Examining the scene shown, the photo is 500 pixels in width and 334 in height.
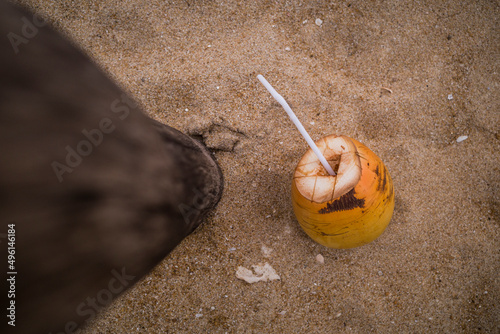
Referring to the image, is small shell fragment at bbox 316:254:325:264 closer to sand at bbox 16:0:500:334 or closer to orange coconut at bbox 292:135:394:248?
sand at bbox 16:0:500:334

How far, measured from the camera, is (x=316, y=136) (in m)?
1.71

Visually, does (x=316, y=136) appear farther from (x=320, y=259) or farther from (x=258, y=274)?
(x=258, y=274)

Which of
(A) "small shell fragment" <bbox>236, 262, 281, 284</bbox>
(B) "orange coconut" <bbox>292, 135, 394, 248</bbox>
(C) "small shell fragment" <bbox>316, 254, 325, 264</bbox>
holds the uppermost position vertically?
(B) "orange coconut" <bbox>292, 135, 394, 248</bbox>

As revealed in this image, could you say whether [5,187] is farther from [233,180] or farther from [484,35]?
[484,35]

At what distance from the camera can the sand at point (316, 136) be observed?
1.60 metres

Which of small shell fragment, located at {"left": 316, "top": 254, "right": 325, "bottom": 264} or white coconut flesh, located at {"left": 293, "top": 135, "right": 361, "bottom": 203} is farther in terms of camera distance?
small shell fragment, located at {"left": 316, "top": 254, "right": 325, "bottom": 264}

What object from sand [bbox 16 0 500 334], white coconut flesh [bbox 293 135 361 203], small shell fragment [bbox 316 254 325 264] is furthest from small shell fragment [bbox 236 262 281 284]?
white coconut flesh [bbox 293 135 361 203]

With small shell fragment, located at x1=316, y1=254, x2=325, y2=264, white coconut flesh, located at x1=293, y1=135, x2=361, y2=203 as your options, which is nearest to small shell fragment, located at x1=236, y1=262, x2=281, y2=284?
small shell fragment, located at x1=316, y1=254, x2=325, y2=264

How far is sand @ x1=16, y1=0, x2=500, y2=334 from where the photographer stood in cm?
160

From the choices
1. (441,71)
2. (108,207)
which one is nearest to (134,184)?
(108,207)

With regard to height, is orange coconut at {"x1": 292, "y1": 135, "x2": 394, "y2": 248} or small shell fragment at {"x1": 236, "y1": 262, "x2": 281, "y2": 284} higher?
orange coconut at {"x1": 292, "y1": 135, "x2": 394, "y2": 248}

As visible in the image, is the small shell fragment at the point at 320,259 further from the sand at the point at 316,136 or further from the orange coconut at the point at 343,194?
the orange coconut at the point at 343,194

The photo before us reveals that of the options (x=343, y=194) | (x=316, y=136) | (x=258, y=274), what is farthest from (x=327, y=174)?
(x=258, y=274)

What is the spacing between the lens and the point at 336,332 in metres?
1.58
